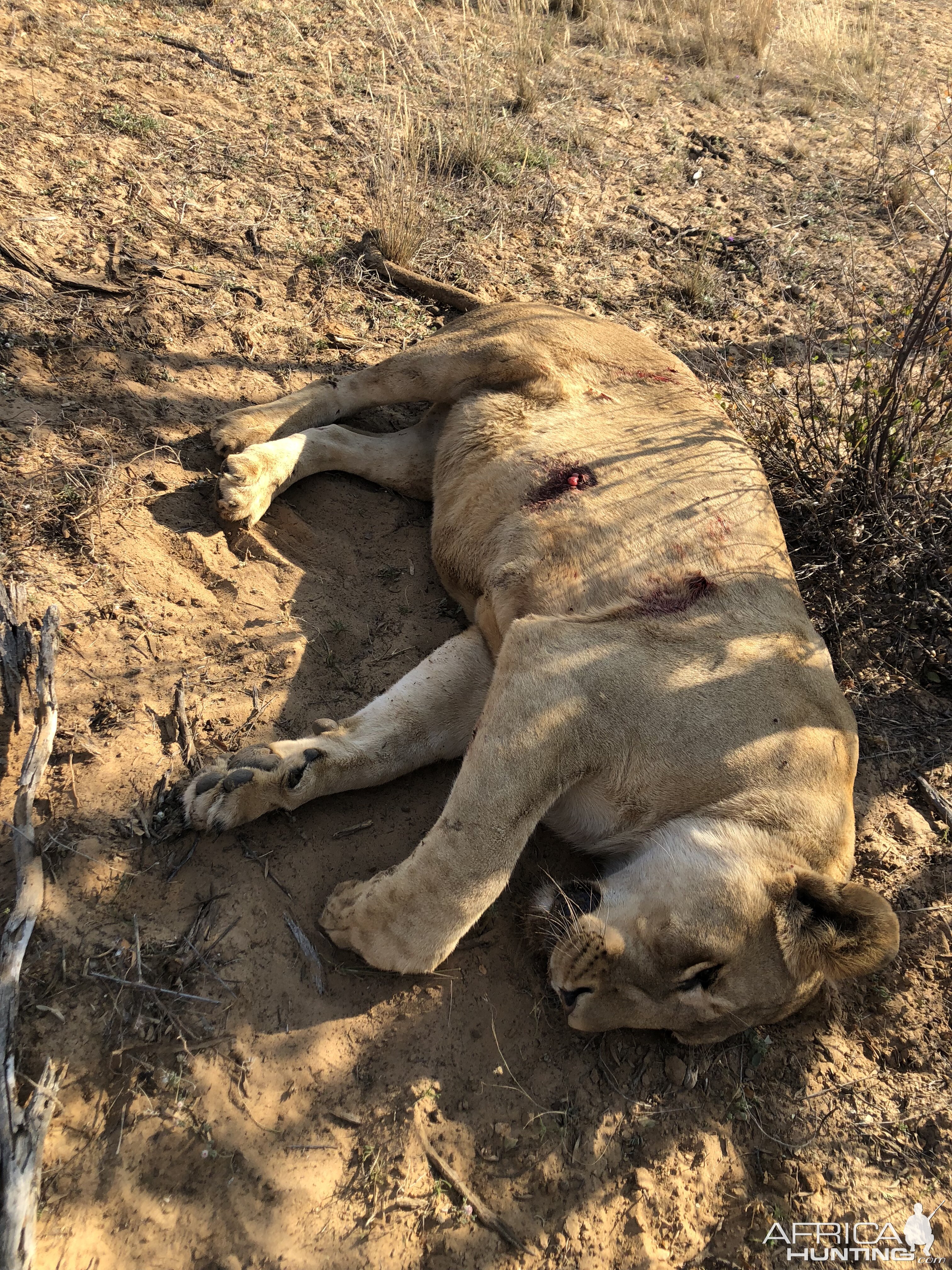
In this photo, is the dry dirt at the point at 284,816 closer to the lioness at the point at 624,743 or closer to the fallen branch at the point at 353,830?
the fallen branch at the point at 353,830

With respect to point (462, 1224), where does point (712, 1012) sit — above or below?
above

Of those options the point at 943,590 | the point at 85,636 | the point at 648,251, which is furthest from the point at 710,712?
the point at 648,251

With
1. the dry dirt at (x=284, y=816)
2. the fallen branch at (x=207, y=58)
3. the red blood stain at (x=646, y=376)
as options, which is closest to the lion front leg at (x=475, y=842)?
the dry dirt at (x=284, y=816)

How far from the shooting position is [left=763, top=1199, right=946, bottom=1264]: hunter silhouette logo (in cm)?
277

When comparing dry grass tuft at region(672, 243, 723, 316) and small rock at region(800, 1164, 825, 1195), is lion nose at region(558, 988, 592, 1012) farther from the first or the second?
dry grass tuft at region(672, 243, 723, 316)

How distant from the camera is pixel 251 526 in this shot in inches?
157

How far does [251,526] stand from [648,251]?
4.30 meters

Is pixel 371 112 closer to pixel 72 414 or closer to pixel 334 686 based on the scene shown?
pixel 72 414

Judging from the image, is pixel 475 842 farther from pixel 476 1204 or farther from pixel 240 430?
pixel 240 430

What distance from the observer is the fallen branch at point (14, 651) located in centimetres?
295

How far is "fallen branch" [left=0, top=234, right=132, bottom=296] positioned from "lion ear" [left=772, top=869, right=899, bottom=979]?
434 centimetres

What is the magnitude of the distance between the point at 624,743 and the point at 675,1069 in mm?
1224

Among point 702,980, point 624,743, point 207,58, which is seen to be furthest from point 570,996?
point 207,58

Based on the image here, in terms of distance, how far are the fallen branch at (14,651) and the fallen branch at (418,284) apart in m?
3.35
